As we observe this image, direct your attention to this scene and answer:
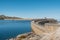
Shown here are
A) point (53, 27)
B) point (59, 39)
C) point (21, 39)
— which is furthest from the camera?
point (21, 39)

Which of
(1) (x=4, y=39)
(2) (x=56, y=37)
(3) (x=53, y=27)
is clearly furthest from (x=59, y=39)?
(1) (x=4, y=39)

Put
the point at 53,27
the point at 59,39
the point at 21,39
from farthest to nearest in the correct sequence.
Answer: the point at 21,39 < the point at 53,27 < the point at 59,39

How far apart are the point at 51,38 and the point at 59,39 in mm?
663

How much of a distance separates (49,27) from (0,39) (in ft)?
47.7

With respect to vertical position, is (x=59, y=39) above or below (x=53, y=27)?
above

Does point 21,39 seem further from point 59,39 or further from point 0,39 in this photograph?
point 59,39

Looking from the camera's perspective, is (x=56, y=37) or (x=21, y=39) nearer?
(x=56, y=37)

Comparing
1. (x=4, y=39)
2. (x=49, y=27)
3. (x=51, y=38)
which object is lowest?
(x=4, y=39)

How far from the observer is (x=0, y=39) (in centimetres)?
3656

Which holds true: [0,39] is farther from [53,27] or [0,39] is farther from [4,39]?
[53,27]

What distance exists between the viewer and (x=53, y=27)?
24.9m

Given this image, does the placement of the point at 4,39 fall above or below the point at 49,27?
below

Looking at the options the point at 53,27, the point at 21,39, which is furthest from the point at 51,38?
the point at 21,39

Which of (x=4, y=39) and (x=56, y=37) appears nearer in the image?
(x=56, y=37)
